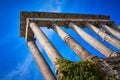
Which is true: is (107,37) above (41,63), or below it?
above

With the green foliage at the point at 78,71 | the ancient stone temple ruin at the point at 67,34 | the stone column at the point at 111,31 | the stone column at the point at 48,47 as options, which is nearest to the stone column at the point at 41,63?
the ancient stone temple ruin at the point at 67,34

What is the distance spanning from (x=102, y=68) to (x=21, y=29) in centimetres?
1922

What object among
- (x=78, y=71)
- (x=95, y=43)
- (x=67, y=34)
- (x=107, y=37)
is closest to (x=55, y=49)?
(x=67, y=34)

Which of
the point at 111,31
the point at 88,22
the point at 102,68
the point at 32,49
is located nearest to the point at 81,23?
the point at 88,22

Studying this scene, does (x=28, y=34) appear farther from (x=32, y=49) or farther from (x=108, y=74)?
(x=108, y=74)

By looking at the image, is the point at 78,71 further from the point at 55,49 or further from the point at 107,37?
the point at 107,37

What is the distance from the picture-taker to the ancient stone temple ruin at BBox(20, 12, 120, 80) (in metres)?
19.5

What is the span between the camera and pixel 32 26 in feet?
87.5

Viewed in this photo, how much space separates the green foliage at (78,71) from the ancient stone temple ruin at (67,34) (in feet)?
2.74

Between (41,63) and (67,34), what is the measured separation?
500 cm

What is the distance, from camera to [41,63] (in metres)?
24.4

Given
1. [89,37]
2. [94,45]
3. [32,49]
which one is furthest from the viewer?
[32,49]

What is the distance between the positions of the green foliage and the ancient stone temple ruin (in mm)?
834

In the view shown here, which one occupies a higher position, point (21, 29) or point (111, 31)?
point (21, 29)
